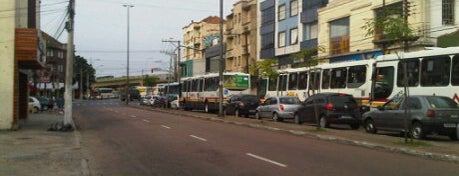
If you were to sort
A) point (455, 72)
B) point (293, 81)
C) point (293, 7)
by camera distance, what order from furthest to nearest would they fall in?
point (293, 7) < point (293, 81) < point (455, 72)

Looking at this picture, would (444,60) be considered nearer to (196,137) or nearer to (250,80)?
(196,137)

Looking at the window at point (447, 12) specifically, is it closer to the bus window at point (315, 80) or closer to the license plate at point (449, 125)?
the bus window at point (315, 80)

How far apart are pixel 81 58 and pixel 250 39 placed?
3295 inches

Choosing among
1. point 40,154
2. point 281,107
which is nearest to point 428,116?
point 40,154

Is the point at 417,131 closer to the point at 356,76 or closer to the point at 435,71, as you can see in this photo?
the point at 435,71

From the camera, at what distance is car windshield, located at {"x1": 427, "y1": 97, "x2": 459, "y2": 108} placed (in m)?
18.5

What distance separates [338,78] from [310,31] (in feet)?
76.3

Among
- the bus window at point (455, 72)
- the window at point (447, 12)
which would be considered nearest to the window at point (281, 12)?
the window at point (447, 12)

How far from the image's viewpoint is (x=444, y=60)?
68.2ft

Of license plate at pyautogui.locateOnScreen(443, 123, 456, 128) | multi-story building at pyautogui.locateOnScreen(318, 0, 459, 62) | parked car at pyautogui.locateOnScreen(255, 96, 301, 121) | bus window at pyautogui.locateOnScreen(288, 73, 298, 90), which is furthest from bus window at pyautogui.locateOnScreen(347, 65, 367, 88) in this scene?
license plate at pyautogui.locateOnScreen(443, 123, 456, 128)

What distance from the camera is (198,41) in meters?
106

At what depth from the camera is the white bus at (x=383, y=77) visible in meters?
20.7

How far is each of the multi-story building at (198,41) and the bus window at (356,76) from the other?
6524cm

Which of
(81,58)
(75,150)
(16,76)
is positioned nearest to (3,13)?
(16,76)
